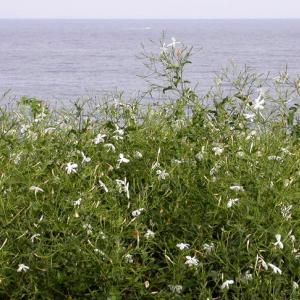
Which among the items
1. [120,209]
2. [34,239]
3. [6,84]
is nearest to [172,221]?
[120,209]

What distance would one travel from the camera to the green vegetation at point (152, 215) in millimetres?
4012

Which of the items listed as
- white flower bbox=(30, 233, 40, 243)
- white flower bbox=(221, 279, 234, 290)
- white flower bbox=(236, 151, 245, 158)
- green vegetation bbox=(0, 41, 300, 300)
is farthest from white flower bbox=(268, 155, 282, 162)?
white flower bbox=(30, 233, 40, 243)

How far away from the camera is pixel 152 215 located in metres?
4.39

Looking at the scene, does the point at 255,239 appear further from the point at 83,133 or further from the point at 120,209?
the point at 83,133

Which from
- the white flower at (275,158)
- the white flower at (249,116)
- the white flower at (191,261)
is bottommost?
the white flower at (191,261)

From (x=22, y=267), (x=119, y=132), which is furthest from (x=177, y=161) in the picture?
(x=22, y=267)

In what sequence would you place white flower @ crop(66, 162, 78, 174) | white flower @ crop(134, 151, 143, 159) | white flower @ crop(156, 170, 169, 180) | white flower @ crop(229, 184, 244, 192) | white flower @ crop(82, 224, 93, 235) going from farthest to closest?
white flower @ crop(134, 151, 143, 159) → white flower @ crop(156, 170, 169, 180) → white flower @ crop(66, 162, 78, 174) → white flower @ crop(229, 184, 244, 192) → white flower @ crop(82, 224, 93, 235)

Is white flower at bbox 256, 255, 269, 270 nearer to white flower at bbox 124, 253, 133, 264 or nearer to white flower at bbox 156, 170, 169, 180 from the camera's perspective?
white flower at bbox 124, 253, 133, 264

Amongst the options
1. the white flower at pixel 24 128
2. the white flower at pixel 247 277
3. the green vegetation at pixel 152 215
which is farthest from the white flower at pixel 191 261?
the white flower at pixel 24 128

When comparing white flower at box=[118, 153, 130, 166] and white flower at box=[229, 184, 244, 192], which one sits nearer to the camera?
white flower at box=[229, 184, 244, 192]

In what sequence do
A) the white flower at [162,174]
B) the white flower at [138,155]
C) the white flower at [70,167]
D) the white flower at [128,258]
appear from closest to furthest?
the white flower at [128,258]
the white flower at [70,167]
the white flower at [162,174]
the white flower at [138,155]

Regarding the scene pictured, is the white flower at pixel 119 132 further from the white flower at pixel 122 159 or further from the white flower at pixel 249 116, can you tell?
the white flower at pixel 249 116

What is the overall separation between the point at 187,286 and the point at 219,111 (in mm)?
1790

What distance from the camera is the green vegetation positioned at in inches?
158
